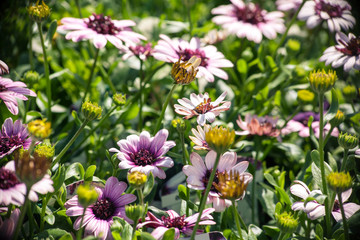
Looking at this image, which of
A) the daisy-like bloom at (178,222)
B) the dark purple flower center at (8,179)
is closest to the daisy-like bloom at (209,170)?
the daisy-like bloom at (178,222)

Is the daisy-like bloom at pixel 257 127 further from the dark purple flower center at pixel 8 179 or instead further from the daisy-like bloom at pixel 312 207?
the dark purple flower center at pixel 8 179

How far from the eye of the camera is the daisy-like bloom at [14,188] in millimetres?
487

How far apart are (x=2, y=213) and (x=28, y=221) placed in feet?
0.22

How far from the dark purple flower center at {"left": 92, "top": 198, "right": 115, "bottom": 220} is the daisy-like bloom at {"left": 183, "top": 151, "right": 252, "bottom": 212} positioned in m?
0.13

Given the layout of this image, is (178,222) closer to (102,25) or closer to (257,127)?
(257,127)

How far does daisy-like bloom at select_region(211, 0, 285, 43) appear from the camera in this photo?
3.11 feet

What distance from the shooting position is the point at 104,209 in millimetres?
622

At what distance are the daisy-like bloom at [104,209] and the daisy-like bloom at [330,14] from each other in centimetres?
61

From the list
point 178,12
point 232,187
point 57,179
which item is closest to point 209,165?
point 232,187

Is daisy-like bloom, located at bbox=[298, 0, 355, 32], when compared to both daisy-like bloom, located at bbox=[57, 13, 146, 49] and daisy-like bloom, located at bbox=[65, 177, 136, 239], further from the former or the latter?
daisy-like bloom, located at bbox=[65, 177, 136, 239]

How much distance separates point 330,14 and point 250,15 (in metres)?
0.19

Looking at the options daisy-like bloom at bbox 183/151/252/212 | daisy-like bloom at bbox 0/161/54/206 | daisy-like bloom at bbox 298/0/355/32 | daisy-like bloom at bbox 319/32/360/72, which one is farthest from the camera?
daisy-like bloom at bbox 298/0/355/32

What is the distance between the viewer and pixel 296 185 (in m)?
0.66

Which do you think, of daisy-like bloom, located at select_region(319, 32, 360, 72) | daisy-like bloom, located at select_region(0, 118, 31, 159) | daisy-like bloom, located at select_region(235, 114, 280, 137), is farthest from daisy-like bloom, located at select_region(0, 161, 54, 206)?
daisy-like bloom, located at select_region(319, 32, 360, 72)
